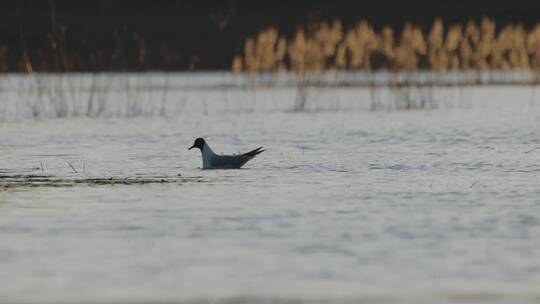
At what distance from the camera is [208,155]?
45.2 feet

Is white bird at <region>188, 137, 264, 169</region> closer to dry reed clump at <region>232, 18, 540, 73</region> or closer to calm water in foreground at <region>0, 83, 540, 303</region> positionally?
calm water in foreground at <region>0, 83, 540, 303</region>

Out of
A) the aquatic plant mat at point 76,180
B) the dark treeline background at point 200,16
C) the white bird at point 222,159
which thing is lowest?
the aquatic plant mat at point 76,180

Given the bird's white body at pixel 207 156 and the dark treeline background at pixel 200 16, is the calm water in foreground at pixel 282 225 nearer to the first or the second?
the bird's white body at pixel 207 156

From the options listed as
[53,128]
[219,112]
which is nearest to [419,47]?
[219,112]

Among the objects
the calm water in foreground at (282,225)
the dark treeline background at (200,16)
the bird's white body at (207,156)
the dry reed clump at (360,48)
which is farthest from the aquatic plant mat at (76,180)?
the dark treeline background at (200,16)

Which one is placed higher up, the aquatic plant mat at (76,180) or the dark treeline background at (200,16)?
the dark treeline background at (200,16)

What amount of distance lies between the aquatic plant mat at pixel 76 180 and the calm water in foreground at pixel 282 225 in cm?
19

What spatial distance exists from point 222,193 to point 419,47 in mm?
13301

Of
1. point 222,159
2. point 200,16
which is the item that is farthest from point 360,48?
point 200,16

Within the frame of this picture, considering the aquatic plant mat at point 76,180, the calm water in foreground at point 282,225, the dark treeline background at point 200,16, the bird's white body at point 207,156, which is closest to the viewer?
the calm water in foreground at point 282,225

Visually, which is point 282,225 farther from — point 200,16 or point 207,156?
point 200,16

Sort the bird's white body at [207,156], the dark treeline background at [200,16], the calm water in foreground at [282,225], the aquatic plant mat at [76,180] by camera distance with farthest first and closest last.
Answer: the dark treeline background at [200,16], the bird's white body at [207,156], the aquatic plant mat at [76,180], the calm water in foreground at [282,225]

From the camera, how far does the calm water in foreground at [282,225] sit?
708 cm

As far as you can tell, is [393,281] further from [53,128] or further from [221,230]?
[53,128]
